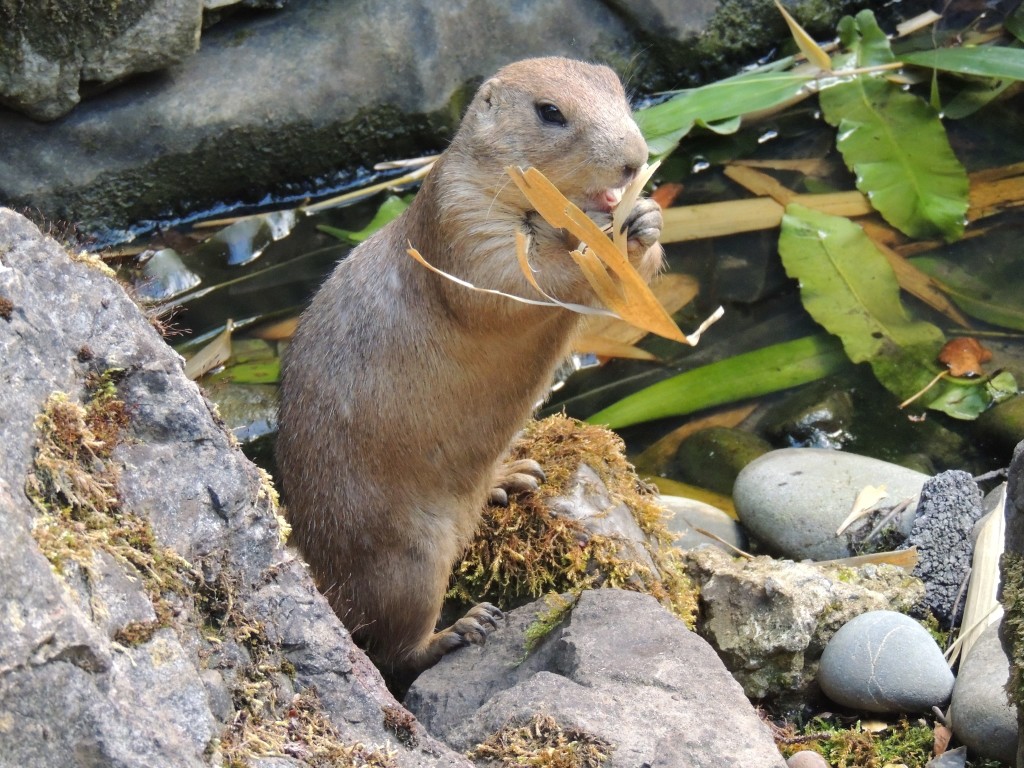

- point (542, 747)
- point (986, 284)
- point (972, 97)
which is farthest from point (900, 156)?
point (542, 747)

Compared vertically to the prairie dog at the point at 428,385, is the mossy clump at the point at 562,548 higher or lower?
lower

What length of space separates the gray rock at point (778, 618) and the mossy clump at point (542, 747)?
6.56ft

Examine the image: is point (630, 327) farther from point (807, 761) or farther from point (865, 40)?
point (807, 761)

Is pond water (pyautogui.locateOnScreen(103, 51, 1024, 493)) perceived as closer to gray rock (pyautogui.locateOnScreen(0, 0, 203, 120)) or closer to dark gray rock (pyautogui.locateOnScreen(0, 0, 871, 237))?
dark gray rock (pyautogui.locateOnScreen(0, 0, 871, 237))

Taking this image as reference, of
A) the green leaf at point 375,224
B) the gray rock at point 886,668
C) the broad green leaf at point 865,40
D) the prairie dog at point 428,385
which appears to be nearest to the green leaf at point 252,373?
the green leaf at point 375,224

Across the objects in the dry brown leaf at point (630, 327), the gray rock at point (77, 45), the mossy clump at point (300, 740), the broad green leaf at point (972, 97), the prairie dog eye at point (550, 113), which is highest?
the prairie dog eye at point (550, 113)

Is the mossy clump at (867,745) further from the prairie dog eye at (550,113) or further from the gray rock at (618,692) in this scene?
the prairie dog eye at (550,113)

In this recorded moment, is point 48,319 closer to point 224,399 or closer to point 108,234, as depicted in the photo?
point 224,399

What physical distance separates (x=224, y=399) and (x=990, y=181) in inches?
250

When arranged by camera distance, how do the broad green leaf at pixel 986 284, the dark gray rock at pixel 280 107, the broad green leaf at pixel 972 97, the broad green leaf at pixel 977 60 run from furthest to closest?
1. the broad green leaf at pixel 972 97
2. the broad green leaf at pixel 977 60
3. the dark gray rock at pixel 280 107
4. the broad green leaf at pixel 986 284

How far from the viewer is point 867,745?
16.4 ft

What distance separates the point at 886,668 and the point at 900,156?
18.6ft

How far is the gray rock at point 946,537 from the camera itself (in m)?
5.79

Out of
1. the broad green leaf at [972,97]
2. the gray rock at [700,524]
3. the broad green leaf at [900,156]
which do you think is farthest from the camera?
the broad green leaf at [972,97]
